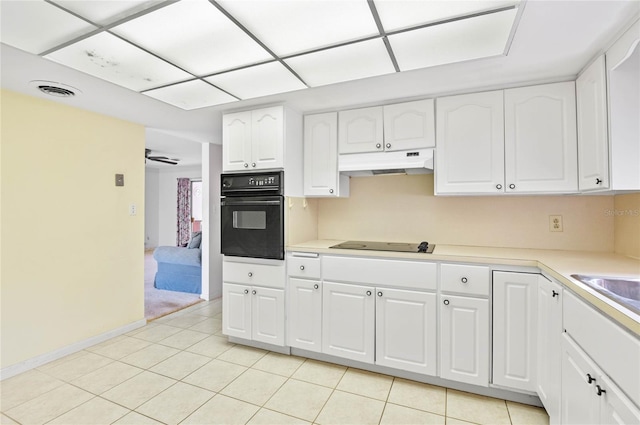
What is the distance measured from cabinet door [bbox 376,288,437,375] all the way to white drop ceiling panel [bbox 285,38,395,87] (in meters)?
1.47

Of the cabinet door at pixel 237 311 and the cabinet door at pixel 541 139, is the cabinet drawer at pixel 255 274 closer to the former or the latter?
the cabinet door at pixel 237 311

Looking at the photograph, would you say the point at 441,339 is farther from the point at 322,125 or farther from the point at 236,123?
the point at 236,123

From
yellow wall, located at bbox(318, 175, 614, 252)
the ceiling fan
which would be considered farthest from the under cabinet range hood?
the ceiling fan

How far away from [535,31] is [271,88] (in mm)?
1553

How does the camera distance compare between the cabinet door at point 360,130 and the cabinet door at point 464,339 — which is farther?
the cabinet door at point 360,130

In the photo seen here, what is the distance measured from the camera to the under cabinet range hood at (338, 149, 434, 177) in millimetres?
2254

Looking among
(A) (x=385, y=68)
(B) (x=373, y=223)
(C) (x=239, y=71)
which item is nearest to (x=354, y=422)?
(B) (x=373, y=223)

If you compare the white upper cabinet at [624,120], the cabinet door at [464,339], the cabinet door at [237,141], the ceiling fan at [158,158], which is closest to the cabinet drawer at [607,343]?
the cabinet door at [464,339]

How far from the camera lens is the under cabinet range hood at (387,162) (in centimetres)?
225

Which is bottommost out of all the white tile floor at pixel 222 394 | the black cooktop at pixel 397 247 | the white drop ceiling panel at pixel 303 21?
the white tile floor at pixel 222 394

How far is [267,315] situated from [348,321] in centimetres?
71

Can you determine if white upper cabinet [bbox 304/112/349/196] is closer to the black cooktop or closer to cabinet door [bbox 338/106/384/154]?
cabinet door [bbox 338/106/384/154]

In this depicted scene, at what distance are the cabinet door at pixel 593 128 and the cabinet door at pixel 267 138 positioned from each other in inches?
79.0

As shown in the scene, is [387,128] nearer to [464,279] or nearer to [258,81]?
[258,81]
